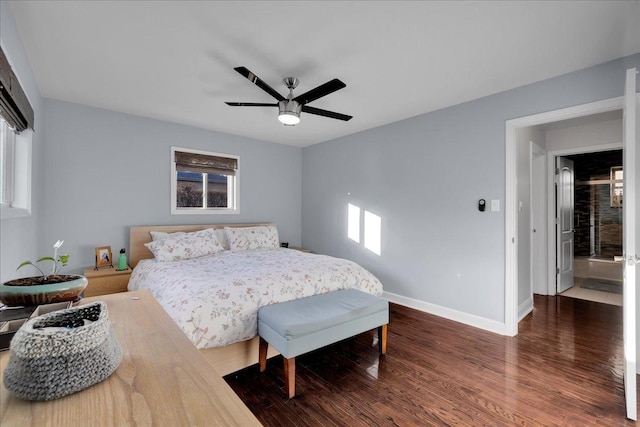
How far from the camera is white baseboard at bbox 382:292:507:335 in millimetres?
3039

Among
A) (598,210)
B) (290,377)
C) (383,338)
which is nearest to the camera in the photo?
(290,377)

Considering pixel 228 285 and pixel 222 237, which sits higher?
pixel 222 237

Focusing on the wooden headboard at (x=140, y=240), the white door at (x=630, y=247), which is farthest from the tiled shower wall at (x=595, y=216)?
the wooden headboard at (x=140, y=240)

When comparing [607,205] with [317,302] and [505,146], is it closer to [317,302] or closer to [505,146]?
[505,146]

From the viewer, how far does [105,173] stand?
359 centimetres

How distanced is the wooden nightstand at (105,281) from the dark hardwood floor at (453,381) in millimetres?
1911

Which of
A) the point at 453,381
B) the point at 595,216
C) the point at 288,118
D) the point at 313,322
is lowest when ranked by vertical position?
the point at 453,381

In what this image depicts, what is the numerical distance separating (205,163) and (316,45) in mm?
2784

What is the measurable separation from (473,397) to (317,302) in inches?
49.4

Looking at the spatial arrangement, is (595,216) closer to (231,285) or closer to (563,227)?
(563,227)

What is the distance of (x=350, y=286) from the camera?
296cm

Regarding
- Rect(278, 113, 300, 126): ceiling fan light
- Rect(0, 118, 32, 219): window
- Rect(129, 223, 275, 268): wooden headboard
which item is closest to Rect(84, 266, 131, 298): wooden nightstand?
Rect(129, 223, 275, 268): wooden headboard

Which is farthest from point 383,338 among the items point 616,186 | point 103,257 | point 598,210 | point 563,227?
point 598,210

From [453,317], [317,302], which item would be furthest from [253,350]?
[453,317]
